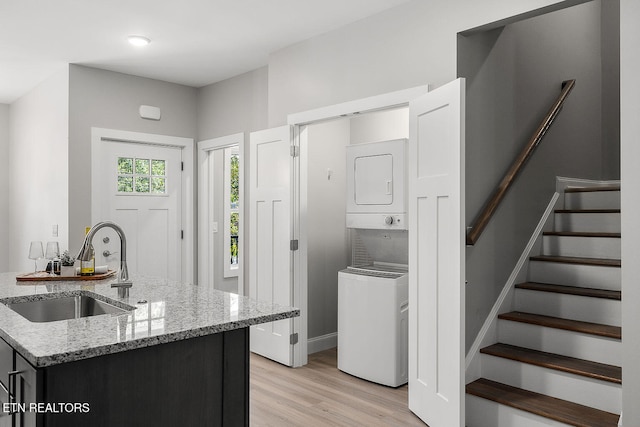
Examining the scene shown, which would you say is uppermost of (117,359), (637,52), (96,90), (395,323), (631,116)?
(96,90)

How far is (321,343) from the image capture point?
15.0 feet

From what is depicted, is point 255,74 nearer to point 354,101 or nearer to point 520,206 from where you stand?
point 354,101

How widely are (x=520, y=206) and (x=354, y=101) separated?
139cm

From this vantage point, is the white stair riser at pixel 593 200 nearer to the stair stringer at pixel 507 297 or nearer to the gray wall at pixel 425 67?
the stair stringer at pixel 507 297

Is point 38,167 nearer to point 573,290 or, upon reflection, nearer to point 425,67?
point 425,67

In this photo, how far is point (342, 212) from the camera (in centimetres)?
480

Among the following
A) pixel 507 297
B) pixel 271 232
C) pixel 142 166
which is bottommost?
pixel 507 297

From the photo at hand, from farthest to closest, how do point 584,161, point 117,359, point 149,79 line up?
point 149,79, point 584,161, point 117,359

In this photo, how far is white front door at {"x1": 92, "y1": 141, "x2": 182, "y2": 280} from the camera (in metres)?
4.81

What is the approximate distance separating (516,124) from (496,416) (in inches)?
74.0

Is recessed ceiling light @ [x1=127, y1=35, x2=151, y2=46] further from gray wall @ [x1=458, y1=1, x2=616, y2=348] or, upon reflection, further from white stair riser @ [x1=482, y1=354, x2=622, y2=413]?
white stair riser @ [x1=482, y1=354, x2=622, y2=413]

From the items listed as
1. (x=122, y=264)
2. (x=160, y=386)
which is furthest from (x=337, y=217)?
(x=160, y=386)

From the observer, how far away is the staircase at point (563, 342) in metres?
2.59

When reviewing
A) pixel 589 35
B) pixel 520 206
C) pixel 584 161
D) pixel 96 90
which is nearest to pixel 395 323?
pixel 520 206
